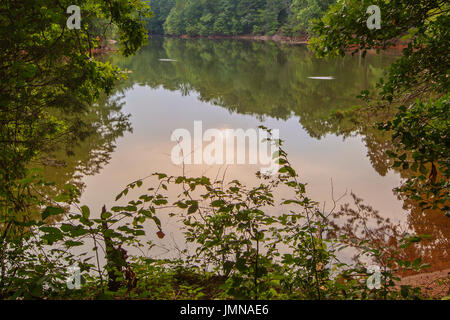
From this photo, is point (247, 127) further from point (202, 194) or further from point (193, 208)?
point (193, 208)

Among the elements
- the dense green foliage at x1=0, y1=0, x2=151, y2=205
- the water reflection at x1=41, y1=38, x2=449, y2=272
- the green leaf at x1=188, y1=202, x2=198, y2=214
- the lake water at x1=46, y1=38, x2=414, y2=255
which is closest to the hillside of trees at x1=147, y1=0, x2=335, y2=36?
the lake water at x1=46, y1=38, x2=414, y2=255

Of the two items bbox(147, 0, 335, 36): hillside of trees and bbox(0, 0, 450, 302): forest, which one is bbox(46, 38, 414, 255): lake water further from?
bbox(147, 0, 335, 36): hillside of trees

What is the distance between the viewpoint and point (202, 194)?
7254mm

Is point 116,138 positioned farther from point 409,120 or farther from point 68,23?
point 409,120

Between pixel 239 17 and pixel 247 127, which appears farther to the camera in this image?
pixel 239 17

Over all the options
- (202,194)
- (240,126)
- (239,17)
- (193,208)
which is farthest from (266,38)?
(193,208)

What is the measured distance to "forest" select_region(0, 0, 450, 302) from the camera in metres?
2.88

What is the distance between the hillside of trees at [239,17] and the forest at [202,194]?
53778 mm

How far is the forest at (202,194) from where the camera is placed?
2.88m

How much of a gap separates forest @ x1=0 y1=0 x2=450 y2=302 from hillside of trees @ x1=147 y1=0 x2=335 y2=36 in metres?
53.8

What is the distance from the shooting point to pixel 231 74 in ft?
109

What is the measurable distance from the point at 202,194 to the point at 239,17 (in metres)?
84.8
